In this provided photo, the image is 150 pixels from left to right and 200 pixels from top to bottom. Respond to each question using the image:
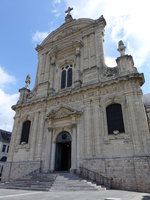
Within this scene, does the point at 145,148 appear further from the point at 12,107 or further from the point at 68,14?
the point at 68,14

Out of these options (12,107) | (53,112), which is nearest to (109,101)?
(53,112)

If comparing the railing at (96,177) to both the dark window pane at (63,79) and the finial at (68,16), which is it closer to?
the dark window pane at (63,79)

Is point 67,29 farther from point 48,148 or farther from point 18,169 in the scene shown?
point 18,169

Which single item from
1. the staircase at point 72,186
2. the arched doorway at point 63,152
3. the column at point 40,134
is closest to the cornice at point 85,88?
the column at point 40,134

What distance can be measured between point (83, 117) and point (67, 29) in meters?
13.8

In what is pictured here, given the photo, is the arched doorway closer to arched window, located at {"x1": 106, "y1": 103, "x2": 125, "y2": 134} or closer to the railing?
the railing

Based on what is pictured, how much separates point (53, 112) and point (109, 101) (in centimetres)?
560

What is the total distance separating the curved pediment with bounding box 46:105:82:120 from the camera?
14352 mm

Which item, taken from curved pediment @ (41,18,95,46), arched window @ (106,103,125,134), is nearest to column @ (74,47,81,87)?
curved pediment @ (41,18,95,46)

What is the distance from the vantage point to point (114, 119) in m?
12.9

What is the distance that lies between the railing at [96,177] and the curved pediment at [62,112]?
4675 millimetres

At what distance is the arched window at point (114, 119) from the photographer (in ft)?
40.3

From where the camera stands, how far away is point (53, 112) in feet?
51.4

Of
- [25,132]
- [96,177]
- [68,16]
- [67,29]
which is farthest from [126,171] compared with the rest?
[68,16]
